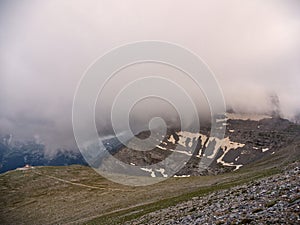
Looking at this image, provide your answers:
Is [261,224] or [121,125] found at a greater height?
[121,125]

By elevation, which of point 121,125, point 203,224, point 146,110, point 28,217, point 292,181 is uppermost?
point 146,110

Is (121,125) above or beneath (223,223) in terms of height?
above

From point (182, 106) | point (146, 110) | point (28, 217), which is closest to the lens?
point (182, 106)

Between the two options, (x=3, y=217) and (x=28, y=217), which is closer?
(x=28, y=217)

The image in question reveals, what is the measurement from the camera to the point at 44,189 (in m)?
151

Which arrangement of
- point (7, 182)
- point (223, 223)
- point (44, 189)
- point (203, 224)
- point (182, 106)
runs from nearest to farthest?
point (223, 223) → point (203, 224) → point (182, 106) → point (44, 189) → point (7, 182)

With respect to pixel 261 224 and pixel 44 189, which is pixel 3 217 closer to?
pixel 44 189

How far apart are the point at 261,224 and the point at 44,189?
148 meters

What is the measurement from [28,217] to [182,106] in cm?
7440

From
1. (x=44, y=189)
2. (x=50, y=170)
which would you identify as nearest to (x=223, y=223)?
(x=44, y=189)

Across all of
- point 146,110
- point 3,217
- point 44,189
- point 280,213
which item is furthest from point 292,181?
point 44,189

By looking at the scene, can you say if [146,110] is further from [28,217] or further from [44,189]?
[44,189]

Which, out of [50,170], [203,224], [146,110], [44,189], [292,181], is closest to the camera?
[203,224]

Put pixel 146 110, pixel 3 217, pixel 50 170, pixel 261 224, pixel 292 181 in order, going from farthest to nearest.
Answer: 1. pixel 50 170
2. pixel 3 217
3. pixel 146 110
4. pixel 292 181
5. pixel 261 224
